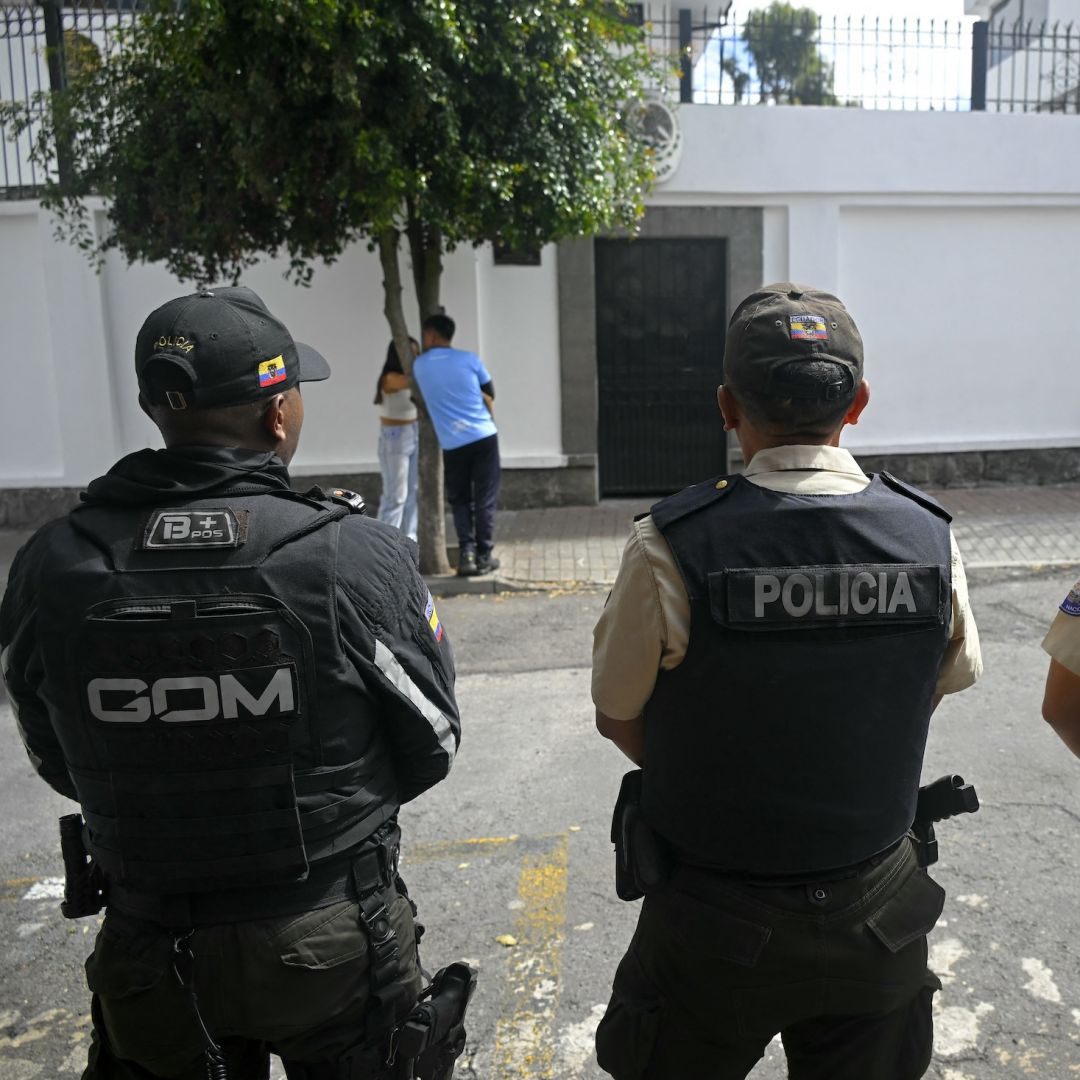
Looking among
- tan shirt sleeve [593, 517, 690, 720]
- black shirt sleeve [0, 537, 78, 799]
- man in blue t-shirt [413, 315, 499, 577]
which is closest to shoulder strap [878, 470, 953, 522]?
tan shirt sleeve [593, 517, 690, 720]

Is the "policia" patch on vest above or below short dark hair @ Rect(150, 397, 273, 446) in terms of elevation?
below

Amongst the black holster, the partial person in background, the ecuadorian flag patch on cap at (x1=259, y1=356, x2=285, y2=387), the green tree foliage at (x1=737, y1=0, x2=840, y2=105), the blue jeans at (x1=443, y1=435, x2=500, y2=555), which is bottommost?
the blue jeans at (x1=443, y1=435, x2=500, y2=555)

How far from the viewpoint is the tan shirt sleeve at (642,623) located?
1.75 meters

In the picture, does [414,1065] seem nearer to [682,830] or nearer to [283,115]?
[682,830]

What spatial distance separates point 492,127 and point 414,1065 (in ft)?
19.7

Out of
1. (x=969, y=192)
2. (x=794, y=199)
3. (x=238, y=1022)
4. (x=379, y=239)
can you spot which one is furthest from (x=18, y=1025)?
(x=969, y=192)

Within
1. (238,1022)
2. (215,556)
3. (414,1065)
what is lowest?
(414,1065)

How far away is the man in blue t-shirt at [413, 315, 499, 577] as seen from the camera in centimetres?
760

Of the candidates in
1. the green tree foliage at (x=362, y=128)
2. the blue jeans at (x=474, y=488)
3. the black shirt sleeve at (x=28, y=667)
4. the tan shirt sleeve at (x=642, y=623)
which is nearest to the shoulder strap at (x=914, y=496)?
the tan shirt sleeve at (x=642, y=623)

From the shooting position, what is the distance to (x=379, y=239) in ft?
24.0

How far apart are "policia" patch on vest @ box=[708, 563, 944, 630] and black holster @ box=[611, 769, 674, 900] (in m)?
0.42

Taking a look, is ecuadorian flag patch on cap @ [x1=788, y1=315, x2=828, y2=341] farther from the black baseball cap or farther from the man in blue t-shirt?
the man in blue t-shirt

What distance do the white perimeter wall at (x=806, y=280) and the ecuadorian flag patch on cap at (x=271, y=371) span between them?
812 centimetres

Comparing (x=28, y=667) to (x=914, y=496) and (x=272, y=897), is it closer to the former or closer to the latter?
(x=272, y=897)
